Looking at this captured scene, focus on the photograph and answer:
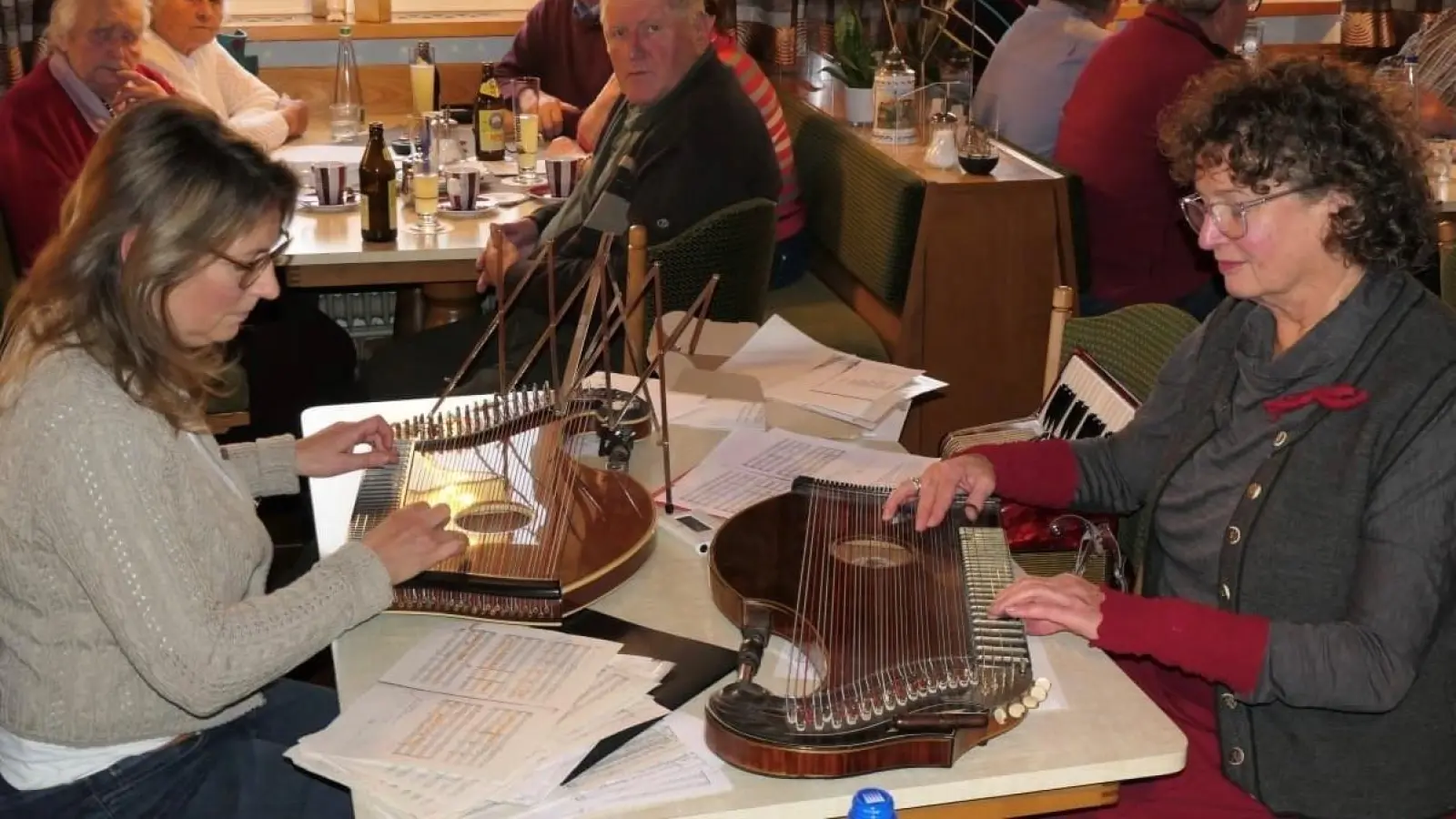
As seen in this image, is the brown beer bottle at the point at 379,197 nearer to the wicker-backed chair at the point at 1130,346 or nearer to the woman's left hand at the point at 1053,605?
the wicker-backed chair at the point at 1130,346

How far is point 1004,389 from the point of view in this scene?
3.37m

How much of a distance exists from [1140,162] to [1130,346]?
117cm

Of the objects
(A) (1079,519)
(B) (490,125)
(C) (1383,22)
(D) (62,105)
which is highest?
(C) (1383,22)

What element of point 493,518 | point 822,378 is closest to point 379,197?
point 822,378

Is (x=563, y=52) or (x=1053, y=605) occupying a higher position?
(x=563, y=52)

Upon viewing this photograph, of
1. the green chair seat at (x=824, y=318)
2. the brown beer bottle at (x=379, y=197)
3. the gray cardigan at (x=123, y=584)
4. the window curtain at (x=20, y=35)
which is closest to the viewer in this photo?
the gray cardigan at (x=123, y=584)

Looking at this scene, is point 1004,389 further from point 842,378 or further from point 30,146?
point 30,146

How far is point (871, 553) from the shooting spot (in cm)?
166

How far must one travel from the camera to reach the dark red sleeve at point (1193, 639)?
4.97ft

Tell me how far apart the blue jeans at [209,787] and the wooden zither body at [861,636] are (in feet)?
1.61

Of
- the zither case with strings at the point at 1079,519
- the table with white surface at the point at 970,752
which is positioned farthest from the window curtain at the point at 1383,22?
the table with white surface at the point at 970,752

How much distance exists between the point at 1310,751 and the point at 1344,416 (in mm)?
349

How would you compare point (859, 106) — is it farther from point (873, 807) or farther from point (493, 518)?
point (873, 807)

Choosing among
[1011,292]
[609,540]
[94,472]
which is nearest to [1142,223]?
[1011,292]
